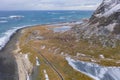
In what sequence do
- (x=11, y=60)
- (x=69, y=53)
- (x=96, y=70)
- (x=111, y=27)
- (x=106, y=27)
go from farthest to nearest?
(x=106, y=27)
(x=111, y=27)
(x=11, y=60)
(x=69, y=53)
(x=96, y=70)

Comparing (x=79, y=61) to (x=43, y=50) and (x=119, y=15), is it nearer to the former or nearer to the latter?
(x=43, y=50)

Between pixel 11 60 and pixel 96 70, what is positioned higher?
pixel 96 70

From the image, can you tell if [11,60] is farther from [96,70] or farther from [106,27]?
[106,27]

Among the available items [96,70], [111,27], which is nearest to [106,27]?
[111,27]

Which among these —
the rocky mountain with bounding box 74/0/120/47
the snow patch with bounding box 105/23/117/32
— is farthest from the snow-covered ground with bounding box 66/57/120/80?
the snow patch with bounding box 105/23/117/32

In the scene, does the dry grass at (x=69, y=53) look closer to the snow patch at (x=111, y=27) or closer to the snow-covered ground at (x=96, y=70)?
the snow-covered ground at (x=96, y=70)

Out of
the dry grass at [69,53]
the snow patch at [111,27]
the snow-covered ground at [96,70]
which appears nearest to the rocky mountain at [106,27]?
the snow patch at [111,27]

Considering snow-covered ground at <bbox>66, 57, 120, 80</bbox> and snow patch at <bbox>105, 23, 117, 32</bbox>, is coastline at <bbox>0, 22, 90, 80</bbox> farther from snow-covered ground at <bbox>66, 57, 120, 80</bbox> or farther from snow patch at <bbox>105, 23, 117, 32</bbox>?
Answer: snow patch at <bbox>105, 23, 117, 32</bbox>
